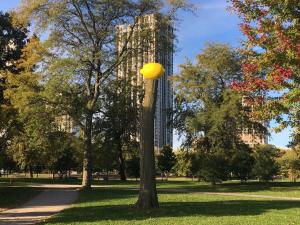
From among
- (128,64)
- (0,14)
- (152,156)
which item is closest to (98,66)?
(128,64)

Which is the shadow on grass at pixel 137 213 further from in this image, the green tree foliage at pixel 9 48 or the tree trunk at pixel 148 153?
the green tree foliage at pixel 9 48

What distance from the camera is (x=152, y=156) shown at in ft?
59.2

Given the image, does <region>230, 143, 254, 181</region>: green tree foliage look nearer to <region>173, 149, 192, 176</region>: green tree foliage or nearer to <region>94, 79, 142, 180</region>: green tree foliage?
<region>173, 149, 192, 176</region>: green tree foliage

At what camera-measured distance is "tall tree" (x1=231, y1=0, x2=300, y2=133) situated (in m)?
Answer: 10.1

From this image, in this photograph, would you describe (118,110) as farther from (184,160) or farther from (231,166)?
(184,160)

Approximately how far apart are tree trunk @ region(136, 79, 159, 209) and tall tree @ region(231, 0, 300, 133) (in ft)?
22.7

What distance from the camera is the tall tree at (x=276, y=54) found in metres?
10.1

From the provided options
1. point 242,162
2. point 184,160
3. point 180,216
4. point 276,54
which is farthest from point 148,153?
point 184,160

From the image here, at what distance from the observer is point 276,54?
34.0ft

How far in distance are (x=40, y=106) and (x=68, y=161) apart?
1332 inches

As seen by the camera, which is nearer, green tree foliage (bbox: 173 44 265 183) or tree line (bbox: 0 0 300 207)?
tree line (bbox: 0 0 300 207)

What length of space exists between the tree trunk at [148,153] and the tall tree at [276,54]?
6.92 m

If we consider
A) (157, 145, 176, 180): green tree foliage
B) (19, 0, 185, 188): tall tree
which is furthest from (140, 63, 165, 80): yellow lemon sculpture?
(157, 145, 176, 180): green tree foliage

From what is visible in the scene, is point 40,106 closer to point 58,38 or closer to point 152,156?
point 58,38
